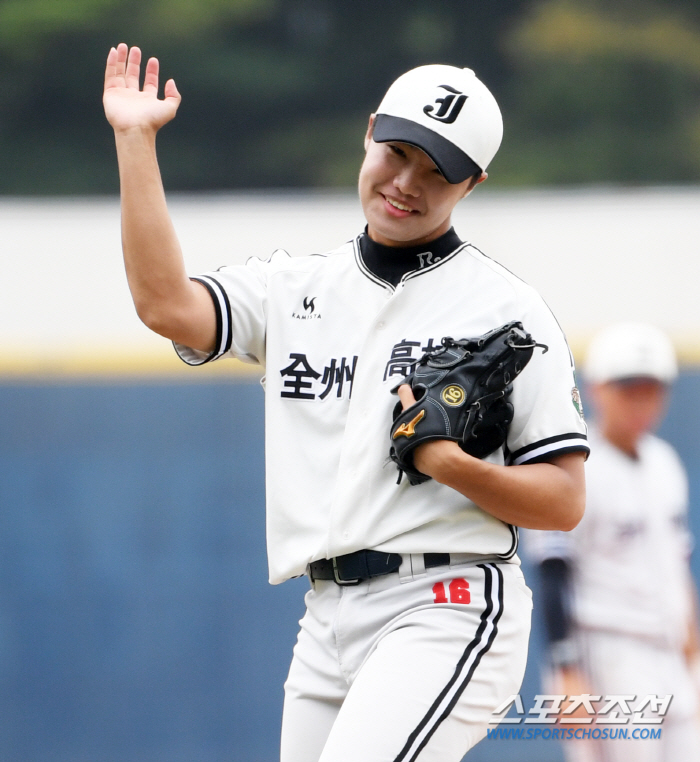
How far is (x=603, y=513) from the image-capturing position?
388 centimetres

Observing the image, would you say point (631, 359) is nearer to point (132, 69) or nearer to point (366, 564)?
point (366, 564)

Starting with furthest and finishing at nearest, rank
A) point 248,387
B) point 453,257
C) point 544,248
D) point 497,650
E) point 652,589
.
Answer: point 544,248, point 248,387, point 652,589, point 453,257, point 497,650

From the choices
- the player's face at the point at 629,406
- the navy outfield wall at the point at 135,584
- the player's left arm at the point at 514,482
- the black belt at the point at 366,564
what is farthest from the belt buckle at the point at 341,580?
the navy outfield wall at the point at 135,584

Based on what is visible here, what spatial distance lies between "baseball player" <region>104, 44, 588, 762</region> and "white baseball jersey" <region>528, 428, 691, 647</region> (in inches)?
66.4

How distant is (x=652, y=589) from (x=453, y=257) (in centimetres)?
195

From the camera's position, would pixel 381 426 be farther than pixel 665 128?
No

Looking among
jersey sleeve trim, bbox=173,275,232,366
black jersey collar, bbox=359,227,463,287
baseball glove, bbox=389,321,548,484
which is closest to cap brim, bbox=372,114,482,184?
black jersey collar, bbox=359,227,463,287

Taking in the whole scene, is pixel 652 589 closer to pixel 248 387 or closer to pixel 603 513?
pixel 603 513

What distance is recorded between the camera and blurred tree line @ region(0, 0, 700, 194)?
1377cm

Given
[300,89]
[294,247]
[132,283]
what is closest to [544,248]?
[294,247]

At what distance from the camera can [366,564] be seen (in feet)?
7.13

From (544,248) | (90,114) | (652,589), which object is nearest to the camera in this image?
(652,589)

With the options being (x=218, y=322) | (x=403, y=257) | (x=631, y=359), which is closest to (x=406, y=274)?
(x=403, y=257)

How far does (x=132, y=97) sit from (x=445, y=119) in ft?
1.98
